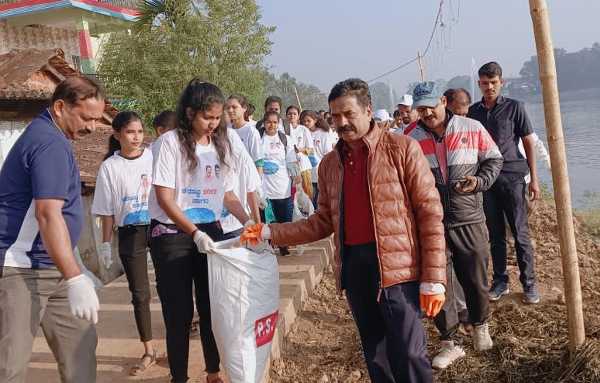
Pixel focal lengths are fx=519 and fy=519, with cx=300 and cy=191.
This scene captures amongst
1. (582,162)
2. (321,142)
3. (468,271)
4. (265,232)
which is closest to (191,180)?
(265,232)

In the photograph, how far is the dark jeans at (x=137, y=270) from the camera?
10.9ft

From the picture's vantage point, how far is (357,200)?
241 cm

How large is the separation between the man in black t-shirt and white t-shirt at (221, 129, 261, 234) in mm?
2141

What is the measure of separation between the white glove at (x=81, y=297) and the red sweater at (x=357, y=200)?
1170mm

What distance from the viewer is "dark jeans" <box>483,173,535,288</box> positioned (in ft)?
13.7

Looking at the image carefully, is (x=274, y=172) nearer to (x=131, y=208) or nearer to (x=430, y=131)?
(x=131, y=208)

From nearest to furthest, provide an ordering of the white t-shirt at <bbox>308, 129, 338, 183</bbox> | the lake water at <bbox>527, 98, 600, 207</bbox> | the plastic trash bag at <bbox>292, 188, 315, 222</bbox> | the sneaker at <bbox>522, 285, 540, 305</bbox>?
the sneaker at <bbox>522, 285, 540, 305</bbox>
the plastic trash bag at <bbox>292, 188, 315, 222</bbox>
the white t-shirt at <bbox>308, 129, 338, 183</bbox>
the lake water at <bbox>527, 98, 600, 207</bbox>

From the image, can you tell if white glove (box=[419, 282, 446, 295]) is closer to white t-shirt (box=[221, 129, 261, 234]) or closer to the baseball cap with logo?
white t-shirt (box=[221, 129, 261, 234])

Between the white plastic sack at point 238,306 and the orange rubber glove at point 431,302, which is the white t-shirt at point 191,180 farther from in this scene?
the orange rubber glove at point 431,302

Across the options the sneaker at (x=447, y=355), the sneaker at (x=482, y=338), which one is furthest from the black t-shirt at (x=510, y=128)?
the sneaker at (x=447, y=355)

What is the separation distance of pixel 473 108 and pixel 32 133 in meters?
3.47

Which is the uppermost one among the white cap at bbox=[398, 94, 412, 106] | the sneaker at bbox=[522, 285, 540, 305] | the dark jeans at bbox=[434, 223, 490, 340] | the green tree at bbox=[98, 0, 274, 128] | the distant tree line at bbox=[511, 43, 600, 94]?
the distant tree line at bbox=[511, 43, 600, 94]

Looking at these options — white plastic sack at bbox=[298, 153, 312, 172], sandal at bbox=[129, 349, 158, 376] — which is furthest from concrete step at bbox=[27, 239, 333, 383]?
white plastic sack at bbox=[298, 153, 312, 172]

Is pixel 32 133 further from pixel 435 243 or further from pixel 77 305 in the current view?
pixel 435 243
